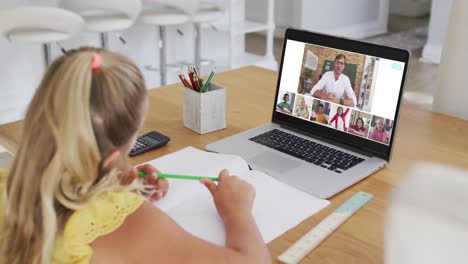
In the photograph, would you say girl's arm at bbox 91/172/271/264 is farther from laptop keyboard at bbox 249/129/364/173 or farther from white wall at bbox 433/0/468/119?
white wall at bbox 433/0/468/119

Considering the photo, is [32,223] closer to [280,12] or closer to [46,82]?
[46,82]

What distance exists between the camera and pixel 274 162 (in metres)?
1.18

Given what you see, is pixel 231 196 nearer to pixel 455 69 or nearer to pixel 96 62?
pixel 96 62

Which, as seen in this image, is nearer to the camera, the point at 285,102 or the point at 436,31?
the point at 285,102

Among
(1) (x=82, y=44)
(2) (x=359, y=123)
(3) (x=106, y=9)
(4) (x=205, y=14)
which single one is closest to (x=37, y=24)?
(3) (x=106, y=9)

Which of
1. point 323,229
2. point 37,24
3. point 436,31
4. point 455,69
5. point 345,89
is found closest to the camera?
point 323,229

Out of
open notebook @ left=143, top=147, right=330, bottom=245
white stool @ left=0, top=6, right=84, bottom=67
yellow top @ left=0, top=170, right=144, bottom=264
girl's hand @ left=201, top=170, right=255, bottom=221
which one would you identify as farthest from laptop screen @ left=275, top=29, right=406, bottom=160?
white stool @ left=0, top=6, right=84, bottom=67

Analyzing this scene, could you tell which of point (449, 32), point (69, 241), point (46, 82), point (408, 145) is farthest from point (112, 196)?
point (449, 32)

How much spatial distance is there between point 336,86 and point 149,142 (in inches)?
18.1

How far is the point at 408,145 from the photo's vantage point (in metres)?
1.29

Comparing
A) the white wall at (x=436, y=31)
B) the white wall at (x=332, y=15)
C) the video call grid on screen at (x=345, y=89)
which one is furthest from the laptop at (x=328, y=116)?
the white wall at (x=332, y=15)

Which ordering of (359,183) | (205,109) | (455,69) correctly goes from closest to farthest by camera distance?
(359,183) < (205,109) < (455,69)

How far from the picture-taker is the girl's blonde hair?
0.70 meters

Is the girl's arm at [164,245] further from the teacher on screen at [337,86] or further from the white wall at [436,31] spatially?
the white wall at [436,31]
